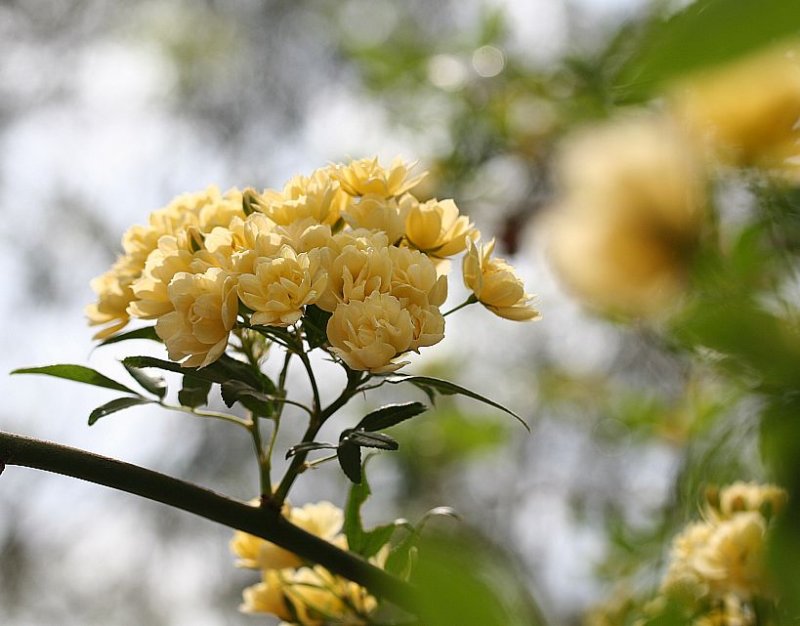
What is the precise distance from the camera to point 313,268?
0.42m

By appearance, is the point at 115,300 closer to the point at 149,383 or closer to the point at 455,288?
the point at 149,383

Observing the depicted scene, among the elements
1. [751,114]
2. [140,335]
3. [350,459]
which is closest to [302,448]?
[350,459]

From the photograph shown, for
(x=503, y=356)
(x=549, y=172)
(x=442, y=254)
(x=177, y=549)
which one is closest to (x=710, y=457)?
(x=442, y=254)

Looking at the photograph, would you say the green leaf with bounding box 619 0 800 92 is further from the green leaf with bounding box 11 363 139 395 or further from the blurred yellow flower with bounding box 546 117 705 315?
the green leaf with bounding box 11 363 139 395

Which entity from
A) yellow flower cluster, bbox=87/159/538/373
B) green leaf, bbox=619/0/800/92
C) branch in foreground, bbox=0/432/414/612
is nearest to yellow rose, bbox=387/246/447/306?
yellow flower cluster, bbox=87/159/538/373

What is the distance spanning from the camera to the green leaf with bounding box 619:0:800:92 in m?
0.11

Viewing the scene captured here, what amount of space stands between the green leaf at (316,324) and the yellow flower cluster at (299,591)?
117mm

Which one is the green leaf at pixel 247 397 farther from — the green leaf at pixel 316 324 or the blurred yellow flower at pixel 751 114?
the blurred yellow flower at pixel 751 114

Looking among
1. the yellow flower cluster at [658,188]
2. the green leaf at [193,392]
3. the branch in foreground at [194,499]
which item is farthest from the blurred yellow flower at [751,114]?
the green leaf at [193,392]

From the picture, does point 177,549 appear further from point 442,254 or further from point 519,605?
point 519,605

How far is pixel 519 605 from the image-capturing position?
0.19 m

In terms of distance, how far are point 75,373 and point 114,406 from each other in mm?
24

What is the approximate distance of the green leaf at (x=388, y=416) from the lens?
0.45m

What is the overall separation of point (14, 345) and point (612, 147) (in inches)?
152
